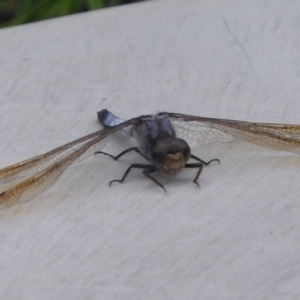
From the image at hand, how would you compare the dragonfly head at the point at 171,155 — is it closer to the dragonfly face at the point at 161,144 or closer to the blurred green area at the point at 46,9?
the dragonfly face at the point at 161,144

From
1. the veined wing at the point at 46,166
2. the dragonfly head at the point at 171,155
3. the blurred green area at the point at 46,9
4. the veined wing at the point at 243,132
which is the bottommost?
the veined wing at the point at 243,132

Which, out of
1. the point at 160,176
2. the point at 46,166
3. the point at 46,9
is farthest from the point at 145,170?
the point at 46,9

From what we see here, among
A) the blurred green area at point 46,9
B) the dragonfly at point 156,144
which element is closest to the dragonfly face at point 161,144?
the dragonfly at point 156,144

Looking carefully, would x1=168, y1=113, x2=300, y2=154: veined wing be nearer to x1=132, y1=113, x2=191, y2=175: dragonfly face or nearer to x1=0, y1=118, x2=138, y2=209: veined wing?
x1=132, y1=113, x2=191, y2=175: dragonfly face

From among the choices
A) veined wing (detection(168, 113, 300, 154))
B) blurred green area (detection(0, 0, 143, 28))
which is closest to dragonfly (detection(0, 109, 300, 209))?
veined wing (detection(168, 113, 300, 154))

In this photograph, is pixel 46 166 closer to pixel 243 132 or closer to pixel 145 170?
pixel 145 170

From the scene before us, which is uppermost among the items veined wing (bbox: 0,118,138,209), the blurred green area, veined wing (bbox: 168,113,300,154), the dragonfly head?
the blurred green area
